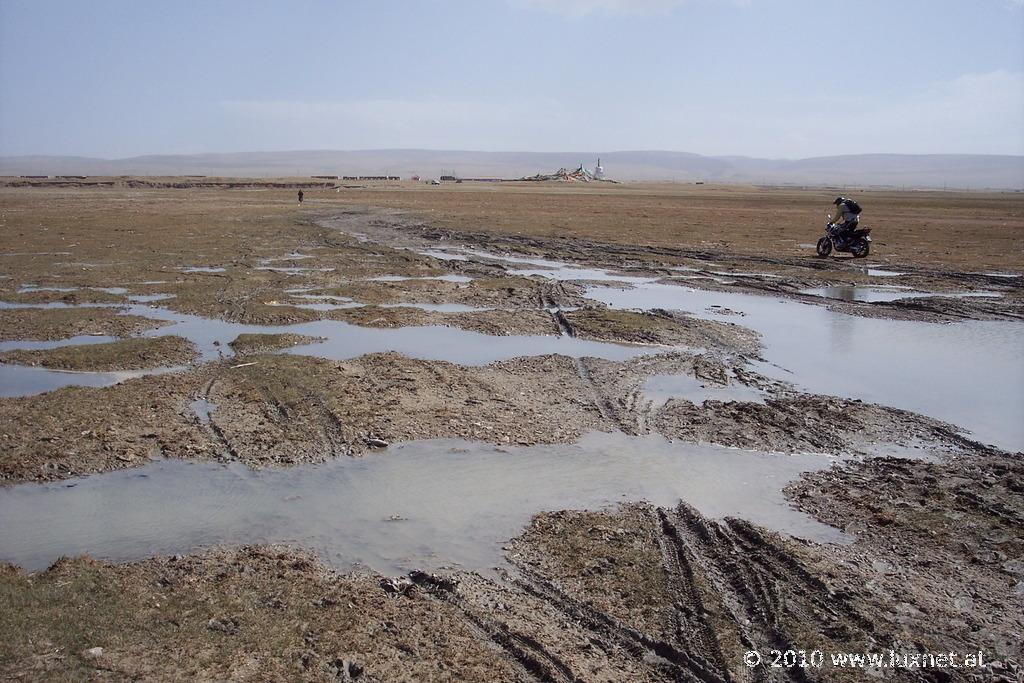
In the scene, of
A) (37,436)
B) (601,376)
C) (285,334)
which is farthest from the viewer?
(285,334)

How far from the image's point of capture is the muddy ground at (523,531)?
4.45 meters

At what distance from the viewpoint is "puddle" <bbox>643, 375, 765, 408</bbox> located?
959 cm

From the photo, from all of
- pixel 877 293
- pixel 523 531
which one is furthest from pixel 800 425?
pixel 877 293

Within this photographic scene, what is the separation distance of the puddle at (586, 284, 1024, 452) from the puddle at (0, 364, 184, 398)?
8605mm

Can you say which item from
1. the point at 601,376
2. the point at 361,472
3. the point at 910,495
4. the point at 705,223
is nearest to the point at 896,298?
the point at 601,376

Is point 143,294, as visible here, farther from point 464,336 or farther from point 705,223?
point 705,223

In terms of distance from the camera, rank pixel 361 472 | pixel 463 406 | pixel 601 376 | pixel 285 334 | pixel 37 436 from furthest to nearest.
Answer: pixel 285 334 < pixel 601 376 < pixel 463 406 < pixel 37 436 < pixel 361 472

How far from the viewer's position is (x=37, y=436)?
7758 millimetres

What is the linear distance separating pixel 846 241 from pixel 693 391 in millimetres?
16795

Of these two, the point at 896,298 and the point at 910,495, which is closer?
the point at 910,495

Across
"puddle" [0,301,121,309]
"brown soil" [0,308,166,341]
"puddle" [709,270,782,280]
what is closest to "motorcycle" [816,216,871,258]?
"puddle" [709,270,782,280]

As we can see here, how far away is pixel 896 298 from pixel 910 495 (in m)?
12.1

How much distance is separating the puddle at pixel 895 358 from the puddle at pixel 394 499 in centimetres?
288

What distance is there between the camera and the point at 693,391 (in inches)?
391
